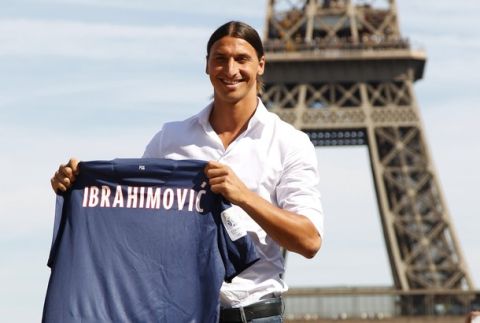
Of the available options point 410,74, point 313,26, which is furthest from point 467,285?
point 313,26

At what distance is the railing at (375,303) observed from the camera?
47406 mm

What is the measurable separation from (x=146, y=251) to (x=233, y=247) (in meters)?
0.39

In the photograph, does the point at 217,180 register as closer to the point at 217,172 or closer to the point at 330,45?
the point at 217,172

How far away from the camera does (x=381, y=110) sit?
51250mm

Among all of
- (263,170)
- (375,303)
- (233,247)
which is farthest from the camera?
(375,303)

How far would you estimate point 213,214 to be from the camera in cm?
565

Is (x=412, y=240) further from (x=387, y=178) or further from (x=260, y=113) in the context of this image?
(x=260, y=113)

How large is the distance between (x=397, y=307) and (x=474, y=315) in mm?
43692

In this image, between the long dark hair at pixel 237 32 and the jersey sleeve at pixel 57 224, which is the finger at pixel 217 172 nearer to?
the long dark hair at pixel 237 32

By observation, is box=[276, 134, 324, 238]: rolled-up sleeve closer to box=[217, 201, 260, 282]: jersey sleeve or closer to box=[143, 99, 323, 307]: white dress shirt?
box=[143, 99, 323, 307]: white dress shirt

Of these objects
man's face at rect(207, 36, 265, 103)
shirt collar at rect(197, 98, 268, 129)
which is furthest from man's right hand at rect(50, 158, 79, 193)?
man's face at rect(207, 36, 265, 103)

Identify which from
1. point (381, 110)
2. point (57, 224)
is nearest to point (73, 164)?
point (57, 224)

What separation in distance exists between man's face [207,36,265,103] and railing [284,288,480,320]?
41.8 meters

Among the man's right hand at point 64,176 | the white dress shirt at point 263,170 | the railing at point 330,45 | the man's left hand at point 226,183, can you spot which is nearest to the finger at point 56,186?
the man's right hand at point 64,176
